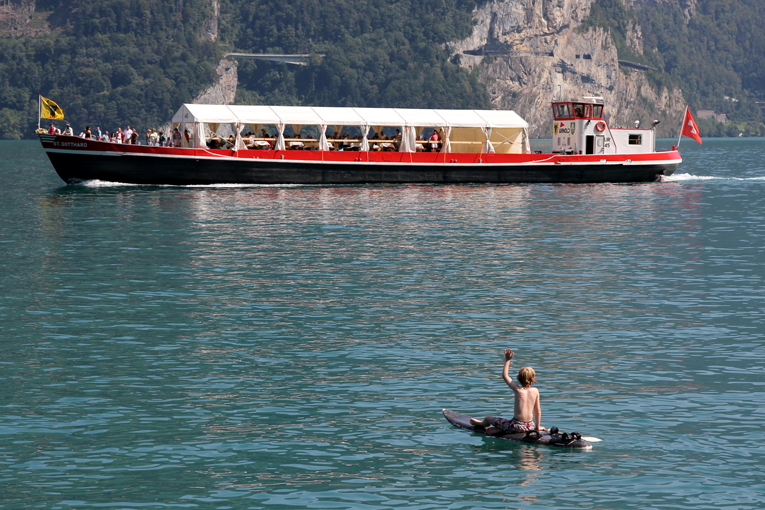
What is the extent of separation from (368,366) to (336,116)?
164ft

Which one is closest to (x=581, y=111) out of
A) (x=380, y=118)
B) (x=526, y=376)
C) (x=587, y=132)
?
(x=587, y=132)

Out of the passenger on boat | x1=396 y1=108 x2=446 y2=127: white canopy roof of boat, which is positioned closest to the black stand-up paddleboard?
x1=396 y1=108 x2=446 y2=127: white canopy roof of boat

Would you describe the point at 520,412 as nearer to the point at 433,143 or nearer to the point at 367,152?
the point at 367,152

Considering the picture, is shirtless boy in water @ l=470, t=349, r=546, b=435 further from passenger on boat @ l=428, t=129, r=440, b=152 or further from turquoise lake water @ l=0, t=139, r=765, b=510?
passenger on boat @ l=428, t=129, r=440, b=152

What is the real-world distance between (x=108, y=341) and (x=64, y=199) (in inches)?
1551

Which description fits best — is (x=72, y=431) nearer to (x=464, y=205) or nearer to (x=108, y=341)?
(x=108, y=341)

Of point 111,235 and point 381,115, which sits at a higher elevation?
point 381,115

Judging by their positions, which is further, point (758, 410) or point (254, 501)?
point (758, 410)

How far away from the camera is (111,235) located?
137 ft

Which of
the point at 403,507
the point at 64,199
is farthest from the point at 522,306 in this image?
the point at 64,199

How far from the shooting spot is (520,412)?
16.0 metres

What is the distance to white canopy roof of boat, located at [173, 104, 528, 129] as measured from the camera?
6500 cm

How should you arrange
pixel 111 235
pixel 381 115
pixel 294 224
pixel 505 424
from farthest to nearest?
pixel 381 115 < pixel 294 224 < pixel 111 235 < pixel 505 424

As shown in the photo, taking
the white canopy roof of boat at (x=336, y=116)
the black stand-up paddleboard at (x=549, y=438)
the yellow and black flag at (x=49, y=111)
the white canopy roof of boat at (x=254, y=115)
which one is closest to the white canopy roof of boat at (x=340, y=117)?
the white canopy roof of boat at (x=336, y=116)
